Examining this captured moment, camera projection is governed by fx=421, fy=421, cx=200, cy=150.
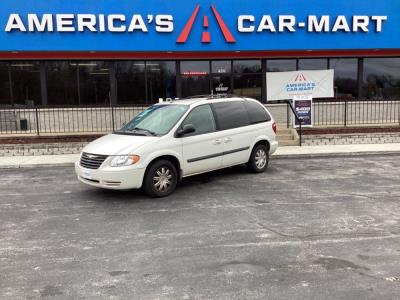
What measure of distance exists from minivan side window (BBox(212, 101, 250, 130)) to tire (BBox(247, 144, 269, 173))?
724 millimetres

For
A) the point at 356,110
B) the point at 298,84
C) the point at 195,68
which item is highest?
the point at 195,68

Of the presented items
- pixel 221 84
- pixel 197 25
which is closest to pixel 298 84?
pixel 221 84

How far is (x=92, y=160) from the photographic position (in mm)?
7652

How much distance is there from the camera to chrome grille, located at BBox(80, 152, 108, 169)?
753 centimetres

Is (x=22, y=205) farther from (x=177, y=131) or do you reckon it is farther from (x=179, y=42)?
(x=179, y=42)

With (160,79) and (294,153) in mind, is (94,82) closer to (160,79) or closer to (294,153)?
(160,79)

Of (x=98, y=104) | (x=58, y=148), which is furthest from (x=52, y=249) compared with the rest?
(x=98, y=104)

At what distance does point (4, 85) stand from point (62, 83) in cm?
248

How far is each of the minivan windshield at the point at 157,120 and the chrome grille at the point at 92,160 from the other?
1.02 metres

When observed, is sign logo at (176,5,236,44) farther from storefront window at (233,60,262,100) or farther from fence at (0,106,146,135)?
fence at (0,106,146,135)

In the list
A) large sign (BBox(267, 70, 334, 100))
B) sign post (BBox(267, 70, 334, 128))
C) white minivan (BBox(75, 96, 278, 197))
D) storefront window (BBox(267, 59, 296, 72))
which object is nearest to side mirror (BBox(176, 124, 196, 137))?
white minivan (BBox(75, 96, 278, 197))

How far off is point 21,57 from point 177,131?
41.0ft

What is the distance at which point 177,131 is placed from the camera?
8.15 meters

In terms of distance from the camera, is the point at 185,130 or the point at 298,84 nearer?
the point at 185,130
